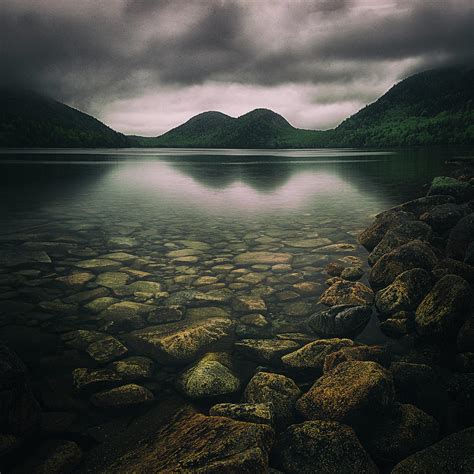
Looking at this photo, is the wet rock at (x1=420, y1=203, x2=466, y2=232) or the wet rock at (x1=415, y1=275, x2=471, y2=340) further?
the wet rock at (x1=420, y1=203, x2=466, y2=232)

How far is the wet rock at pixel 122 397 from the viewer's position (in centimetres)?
397

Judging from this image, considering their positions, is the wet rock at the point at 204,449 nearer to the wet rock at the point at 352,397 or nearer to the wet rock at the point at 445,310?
the wet rock at the point at 352,397

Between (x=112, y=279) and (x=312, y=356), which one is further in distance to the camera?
(x=112, y=279)

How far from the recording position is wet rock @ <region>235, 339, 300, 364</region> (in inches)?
192

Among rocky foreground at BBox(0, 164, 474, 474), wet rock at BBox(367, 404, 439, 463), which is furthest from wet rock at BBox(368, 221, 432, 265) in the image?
wet rock at BBox(367, 404, 439, 463)

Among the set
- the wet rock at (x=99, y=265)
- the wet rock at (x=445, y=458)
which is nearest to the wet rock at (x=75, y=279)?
the wet rock at (x=99, y=265)

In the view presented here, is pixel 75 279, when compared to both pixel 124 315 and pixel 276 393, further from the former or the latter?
pixel 276 393

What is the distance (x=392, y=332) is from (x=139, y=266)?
5.61 meters

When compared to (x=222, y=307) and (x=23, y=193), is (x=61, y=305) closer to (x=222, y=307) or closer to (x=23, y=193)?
(x=222, y=307)

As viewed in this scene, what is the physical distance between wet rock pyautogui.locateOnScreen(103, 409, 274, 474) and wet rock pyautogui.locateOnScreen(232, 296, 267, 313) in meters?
2.82

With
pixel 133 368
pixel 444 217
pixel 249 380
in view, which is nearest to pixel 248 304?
pixel 249 380

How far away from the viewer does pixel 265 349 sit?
4953mm

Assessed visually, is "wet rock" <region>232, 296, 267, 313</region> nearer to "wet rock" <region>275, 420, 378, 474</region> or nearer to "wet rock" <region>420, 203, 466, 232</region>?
"wet rock" <region>275, 420, 378, 474</region>

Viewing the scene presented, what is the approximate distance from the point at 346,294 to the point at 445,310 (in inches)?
72.7
